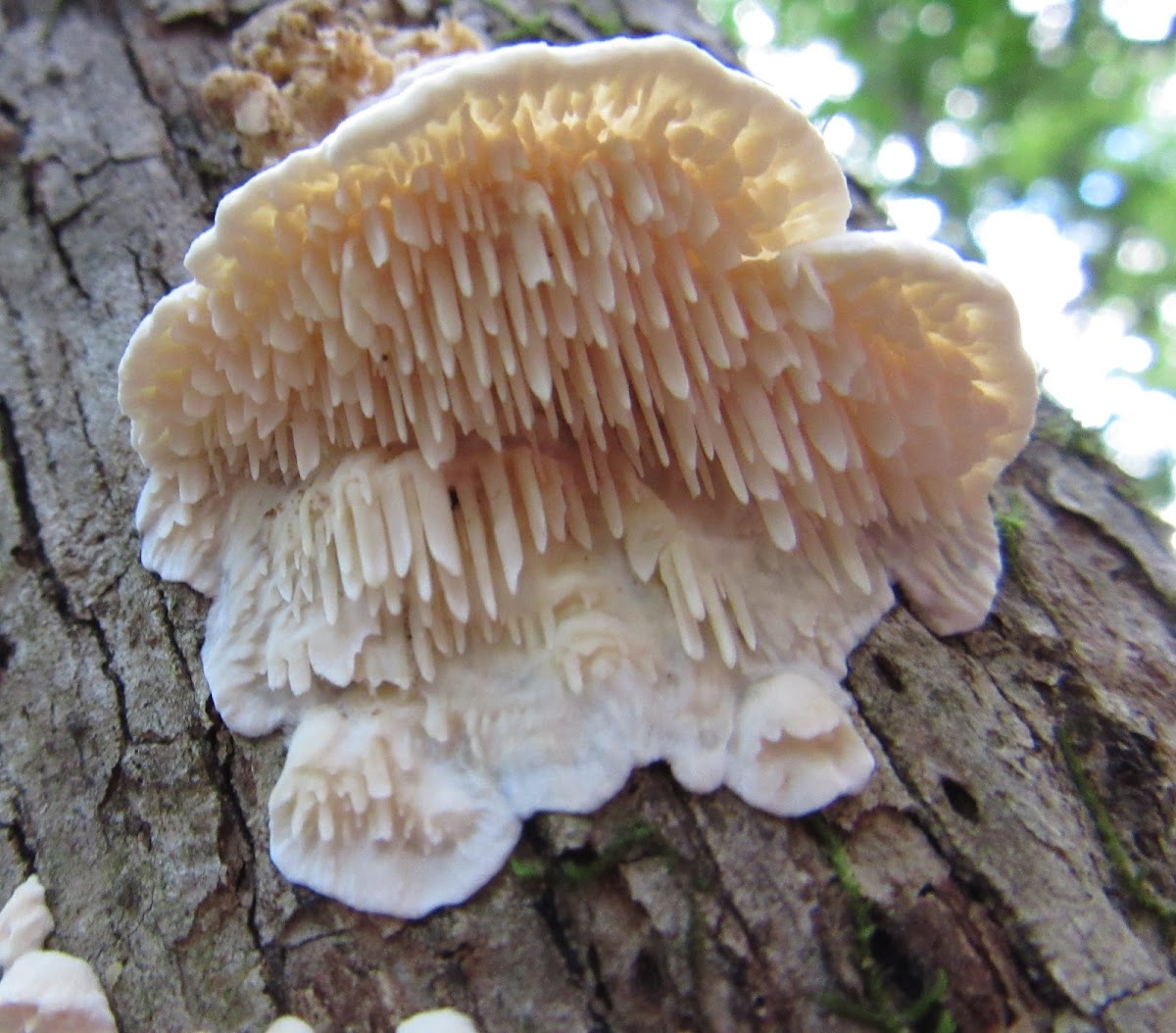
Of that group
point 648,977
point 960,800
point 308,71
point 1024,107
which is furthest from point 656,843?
point 1024,107

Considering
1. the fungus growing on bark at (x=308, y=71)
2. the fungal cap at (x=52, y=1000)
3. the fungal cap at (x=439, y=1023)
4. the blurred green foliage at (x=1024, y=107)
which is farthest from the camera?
the blurred green foliage at (x=1024, y=107)

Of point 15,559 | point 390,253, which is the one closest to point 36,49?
point 15,559

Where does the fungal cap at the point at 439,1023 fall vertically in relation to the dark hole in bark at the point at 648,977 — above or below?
above

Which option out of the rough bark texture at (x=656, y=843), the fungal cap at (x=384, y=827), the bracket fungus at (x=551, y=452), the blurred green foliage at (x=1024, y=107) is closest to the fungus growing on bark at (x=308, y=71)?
→ the rough bark texture at (x=656, y=843)

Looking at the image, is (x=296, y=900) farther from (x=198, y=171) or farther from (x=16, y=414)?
(x=198, y=171)

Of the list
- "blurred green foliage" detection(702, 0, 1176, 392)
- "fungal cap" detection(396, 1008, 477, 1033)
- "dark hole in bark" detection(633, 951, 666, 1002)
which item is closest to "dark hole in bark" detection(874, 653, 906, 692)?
"dark hole in bark" detection(633, 951, 666, 1002)

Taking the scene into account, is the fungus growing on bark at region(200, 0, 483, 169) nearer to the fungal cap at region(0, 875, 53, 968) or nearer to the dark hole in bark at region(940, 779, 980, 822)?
the fungal cap at region(0, 875, 53, 968)

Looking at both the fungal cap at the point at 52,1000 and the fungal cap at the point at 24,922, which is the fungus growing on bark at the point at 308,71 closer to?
the fungal cap at the point at 24,922
